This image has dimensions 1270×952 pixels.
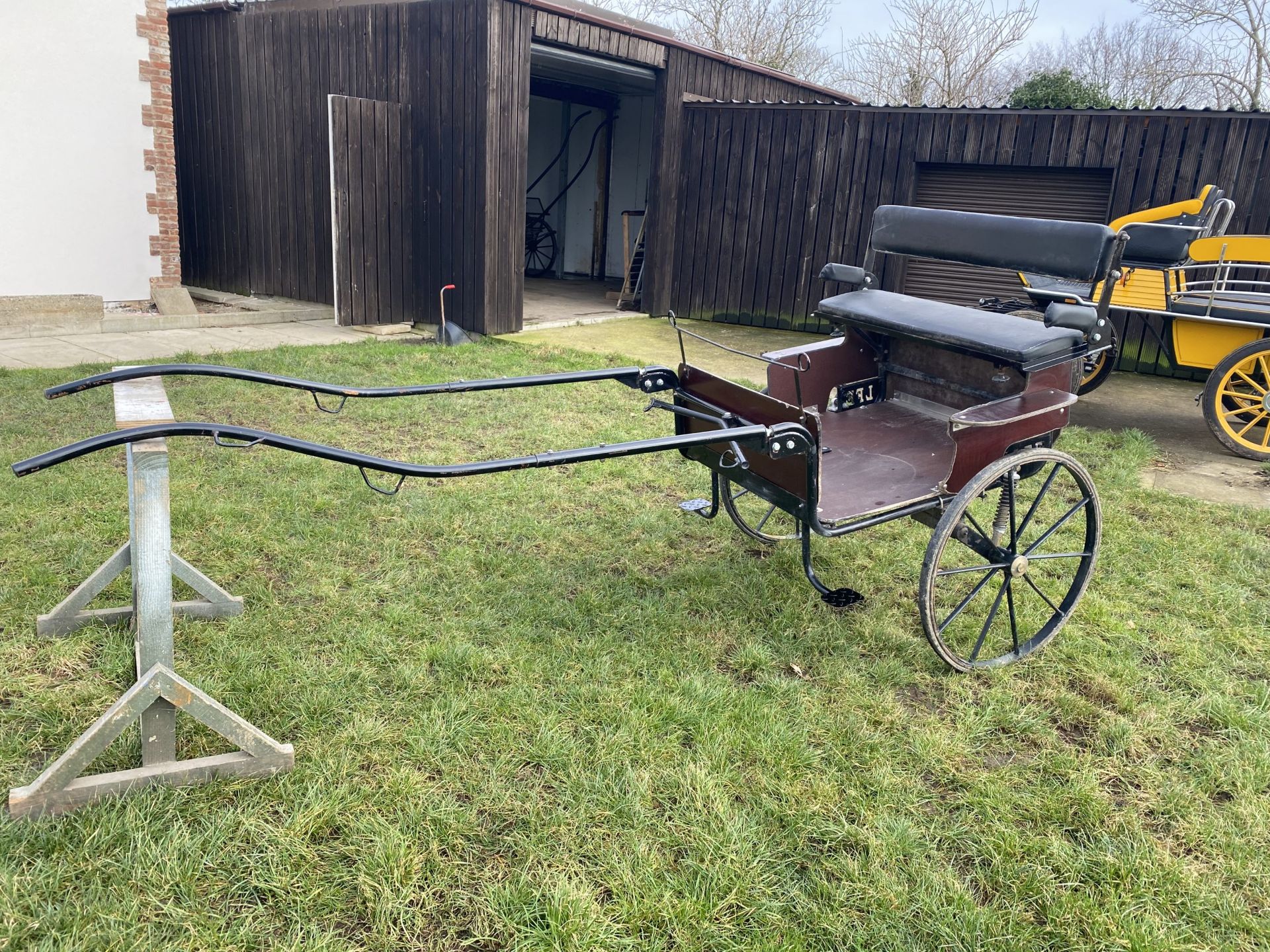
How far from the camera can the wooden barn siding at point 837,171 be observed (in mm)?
8273

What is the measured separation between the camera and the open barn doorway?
12.9m

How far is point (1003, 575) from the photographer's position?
351 cm

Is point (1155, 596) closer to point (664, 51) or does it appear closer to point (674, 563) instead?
point (674, 563)

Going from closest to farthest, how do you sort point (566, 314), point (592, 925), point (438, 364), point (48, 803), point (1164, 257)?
1. point (592, 925)
2. point (48, 803)
3. point (1164, 257)
4. point (438, 364)
5. point (566, 314)

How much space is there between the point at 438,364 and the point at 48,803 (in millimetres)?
5564

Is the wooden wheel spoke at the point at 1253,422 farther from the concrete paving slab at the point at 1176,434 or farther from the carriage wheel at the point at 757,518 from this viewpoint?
the carriage wheel at the point at 757,518

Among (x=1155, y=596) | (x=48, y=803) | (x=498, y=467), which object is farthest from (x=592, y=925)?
(x=1155, y=596)

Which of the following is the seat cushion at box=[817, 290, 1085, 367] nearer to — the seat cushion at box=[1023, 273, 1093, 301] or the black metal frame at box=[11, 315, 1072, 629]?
the black metal frame at box=[11, 315, 1072, 629]

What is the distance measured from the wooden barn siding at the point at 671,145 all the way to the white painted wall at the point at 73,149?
5.28 metres

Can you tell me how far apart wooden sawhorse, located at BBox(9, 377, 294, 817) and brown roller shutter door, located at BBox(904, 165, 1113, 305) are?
7.93 metres

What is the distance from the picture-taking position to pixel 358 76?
923 centimetres

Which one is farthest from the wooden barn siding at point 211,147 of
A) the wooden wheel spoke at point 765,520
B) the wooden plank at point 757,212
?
the wooden wheel spoke at point 765,520

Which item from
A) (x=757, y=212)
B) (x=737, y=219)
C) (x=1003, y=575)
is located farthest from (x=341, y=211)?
(x=1003, y=575)

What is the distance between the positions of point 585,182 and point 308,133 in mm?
5814
